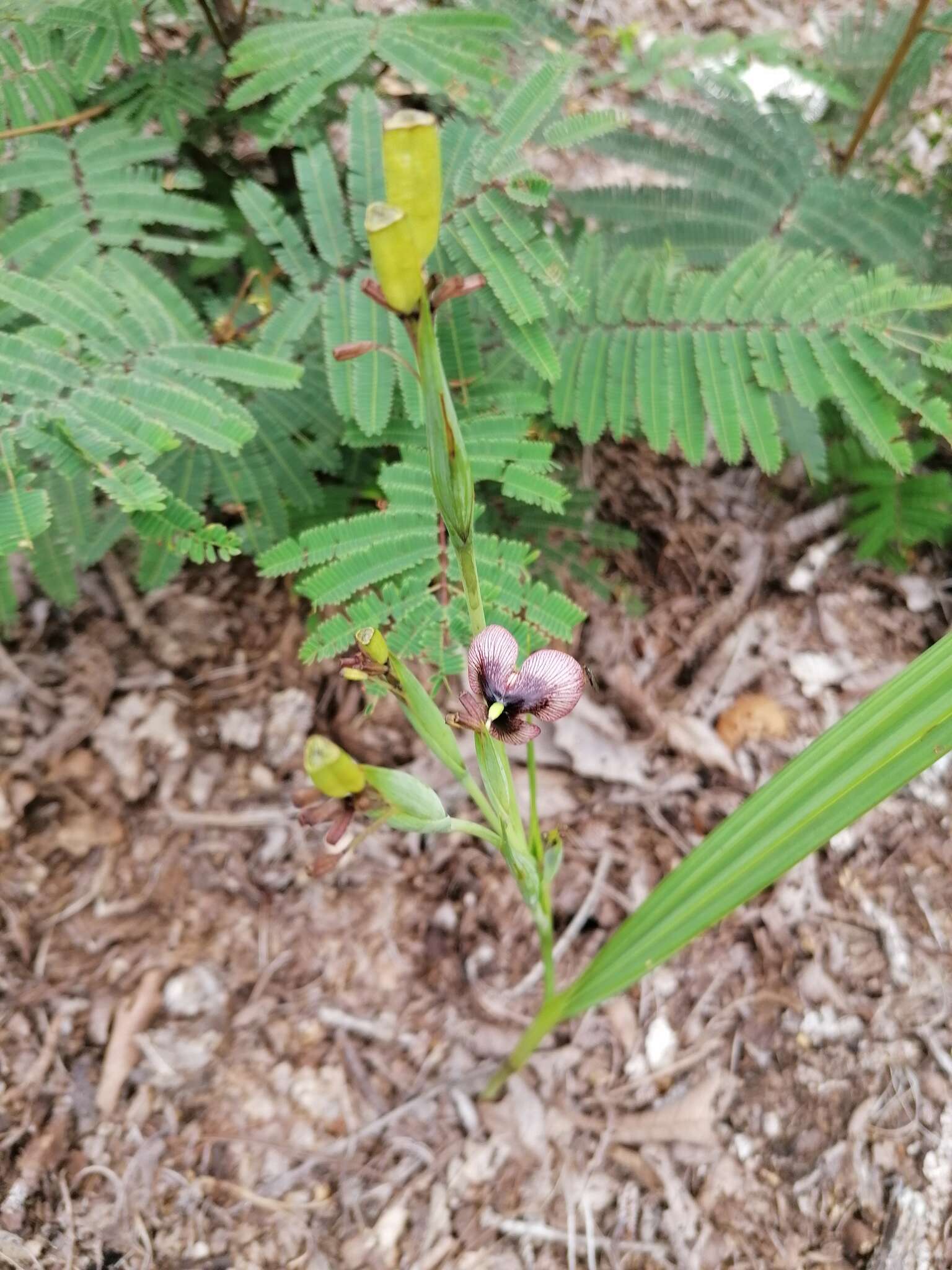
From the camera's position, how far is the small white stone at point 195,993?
62.9 inches

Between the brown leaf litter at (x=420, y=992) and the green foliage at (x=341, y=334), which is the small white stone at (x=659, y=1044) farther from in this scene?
the green foliage at (x=341, y=334)

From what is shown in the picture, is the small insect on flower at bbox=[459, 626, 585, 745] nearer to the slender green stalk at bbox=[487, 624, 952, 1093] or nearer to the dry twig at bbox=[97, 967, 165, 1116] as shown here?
the slender green stalk at bbox=[487, 624, 952, 1093]

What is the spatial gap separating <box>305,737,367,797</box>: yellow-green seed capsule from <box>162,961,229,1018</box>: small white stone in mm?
1124

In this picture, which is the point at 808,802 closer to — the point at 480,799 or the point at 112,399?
the point at 480,799

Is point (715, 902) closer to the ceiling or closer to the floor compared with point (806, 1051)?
closer to the ceiling

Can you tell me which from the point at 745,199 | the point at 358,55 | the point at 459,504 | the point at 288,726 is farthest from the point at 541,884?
the point at 745,199

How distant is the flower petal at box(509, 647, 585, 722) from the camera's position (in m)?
0.72

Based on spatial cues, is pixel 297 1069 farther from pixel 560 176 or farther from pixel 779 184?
pixel 560 176

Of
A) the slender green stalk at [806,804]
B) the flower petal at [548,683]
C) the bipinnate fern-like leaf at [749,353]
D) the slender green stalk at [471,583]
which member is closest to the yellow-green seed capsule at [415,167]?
the slender green stalk at [471,583]

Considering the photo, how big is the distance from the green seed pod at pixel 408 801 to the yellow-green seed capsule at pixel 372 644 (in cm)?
10

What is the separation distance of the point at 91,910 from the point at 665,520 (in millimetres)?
1558

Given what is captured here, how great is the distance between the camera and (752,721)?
6.49 ft

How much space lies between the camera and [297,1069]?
5.17 ft

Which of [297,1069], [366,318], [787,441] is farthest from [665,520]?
[297,1069]
